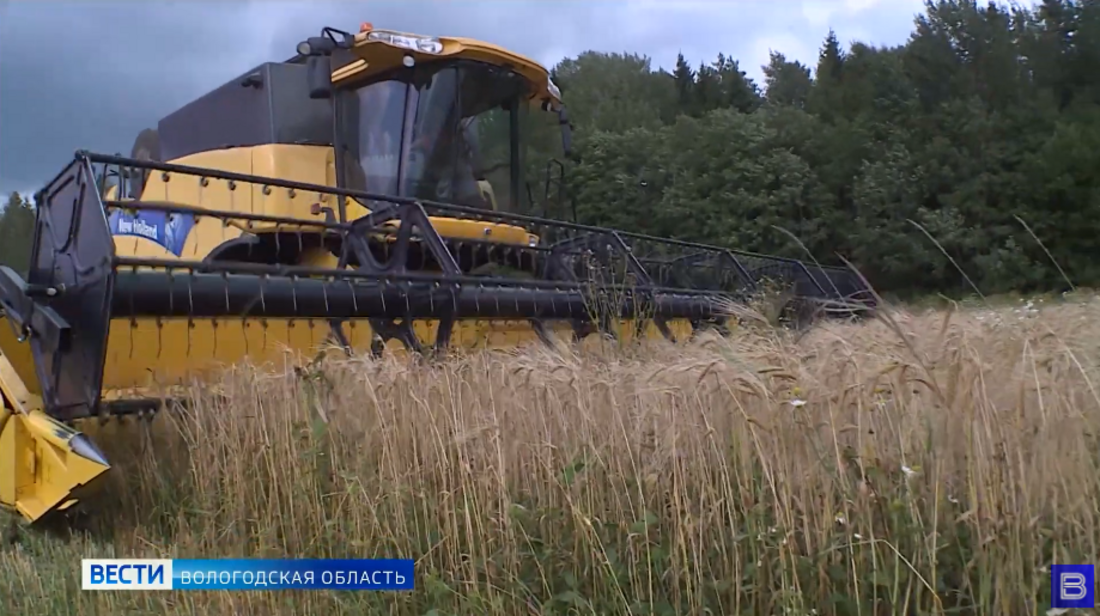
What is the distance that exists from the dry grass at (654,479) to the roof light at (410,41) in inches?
134

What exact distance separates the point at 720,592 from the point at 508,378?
1.18 m

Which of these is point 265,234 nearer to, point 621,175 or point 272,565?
point 272,565

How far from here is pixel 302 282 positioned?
4.01m

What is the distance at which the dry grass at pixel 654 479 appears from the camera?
1782 mm

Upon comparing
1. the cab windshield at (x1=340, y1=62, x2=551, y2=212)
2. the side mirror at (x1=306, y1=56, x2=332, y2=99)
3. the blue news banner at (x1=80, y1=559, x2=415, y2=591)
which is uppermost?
the side mirror at (x1=306, y1=56, x2=332, y2=99)

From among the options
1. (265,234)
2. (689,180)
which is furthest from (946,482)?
(689,180)

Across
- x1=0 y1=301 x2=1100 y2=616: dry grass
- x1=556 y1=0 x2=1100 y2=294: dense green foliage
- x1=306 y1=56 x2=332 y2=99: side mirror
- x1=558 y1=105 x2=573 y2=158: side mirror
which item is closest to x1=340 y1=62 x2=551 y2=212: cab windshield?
x1=306 y1=56 x2=332 y2=99: side mirror

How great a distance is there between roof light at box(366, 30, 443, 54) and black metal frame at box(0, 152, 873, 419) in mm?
1168

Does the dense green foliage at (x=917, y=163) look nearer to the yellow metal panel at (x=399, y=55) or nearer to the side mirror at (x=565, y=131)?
the side mirror at (x=565, y=131)

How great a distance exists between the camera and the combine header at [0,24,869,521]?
11.1 feet

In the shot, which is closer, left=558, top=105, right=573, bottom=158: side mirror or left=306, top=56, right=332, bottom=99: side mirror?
left=306, top=56, right=332, bottom=99: side mirror

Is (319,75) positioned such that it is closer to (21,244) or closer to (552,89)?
(552,89)

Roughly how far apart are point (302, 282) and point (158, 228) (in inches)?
115

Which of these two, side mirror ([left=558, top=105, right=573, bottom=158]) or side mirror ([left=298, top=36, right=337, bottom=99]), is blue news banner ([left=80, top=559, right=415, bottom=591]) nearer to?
side mirror ([left=298, top=36, right=337, bottom=99])
